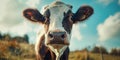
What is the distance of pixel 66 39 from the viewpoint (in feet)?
18.9

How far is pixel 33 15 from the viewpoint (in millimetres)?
6512

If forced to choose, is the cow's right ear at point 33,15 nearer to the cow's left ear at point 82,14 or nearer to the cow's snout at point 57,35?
the cow's left ear at point 82,14

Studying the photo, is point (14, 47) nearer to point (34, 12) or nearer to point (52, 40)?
point (34, 12)

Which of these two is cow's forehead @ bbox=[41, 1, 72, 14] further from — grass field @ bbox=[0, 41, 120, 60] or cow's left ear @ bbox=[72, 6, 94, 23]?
grass field @ bbox=[0, 41, 120, 60]

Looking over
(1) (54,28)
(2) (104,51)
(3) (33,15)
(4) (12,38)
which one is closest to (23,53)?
(4) (12,38)

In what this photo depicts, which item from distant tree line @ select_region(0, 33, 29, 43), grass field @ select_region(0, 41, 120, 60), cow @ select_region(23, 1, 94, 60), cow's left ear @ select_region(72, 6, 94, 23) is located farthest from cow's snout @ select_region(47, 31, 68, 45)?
distant tree line @ select_region(0, 33, 29, 43)

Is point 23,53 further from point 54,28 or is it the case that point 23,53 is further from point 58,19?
point 54,28

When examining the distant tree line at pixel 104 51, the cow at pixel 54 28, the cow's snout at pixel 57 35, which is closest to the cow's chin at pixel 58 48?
the cow at pixel 54 28

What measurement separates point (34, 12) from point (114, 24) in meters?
3.26

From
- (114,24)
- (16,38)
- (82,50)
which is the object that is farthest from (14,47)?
(114,24)

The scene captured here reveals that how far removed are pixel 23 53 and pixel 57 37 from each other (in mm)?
4544

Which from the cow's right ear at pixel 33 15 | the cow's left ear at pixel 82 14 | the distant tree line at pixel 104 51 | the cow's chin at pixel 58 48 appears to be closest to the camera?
the cow's chin at pixel 58 48

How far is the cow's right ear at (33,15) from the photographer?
637 centimetres

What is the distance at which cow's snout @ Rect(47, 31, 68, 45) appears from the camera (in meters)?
5.64
